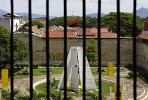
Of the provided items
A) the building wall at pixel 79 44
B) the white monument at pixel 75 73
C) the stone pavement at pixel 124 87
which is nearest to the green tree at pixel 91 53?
the building wall at pixel 79 44

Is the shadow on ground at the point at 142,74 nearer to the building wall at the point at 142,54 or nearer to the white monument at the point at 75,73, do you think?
the building wall at the point at 142,54

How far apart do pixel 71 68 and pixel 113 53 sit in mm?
10794

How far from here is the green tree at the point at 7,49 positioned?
25983 millimetres

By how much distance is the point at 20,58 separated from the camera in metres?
27.7

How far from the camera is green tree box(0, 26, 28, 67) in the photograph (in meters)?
26.0

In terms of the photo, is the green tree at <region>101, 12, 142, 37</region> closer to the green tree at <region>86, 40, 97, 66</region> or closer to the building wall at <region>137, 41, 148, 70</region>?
the building wall at <region>137, 41, 148, 70</region>

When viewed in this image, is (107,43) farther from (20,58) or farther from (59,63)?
(20,58)

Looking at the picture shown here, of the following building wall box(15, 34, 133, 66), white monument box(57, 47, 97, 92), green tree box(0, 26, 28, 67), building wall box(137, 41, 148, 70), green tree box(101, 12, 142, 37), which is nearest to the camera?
white monument box(57, 47, 97, 92)

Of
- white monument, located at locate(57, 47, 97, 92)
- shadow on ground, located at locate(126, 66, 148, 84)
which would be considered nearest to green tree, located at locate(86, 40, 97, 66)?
shadow on ground, located at locate(126, 66, 148, 84)

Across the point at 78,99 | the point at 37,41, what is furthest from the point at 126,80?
the point at 37,41

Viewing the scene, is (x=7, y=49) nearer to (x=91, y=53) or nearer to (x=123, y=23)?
(x=91, y=53)

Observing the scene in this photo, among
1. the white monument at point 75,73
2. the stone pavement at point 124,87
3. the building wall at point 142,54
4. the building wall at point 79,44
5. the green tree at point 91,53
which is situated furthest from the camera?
the building wall at point 79,44

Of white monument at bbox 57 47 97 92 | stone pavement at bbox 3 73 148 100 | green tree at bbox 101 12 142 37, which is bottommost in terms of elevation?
stone pavement at bbox 3 73 148 100

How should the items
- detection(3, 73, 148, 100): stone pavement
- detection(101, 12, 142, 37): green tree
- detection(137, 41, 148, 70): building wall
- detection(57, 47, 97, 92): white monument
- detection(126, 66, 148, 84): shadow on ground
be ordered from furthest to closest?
detection(101, 12, 142, 37): green tree < detection(137, 41, 148, 70): building wall < detection(126, 66, 148, 84): shadow on ground < detection(57, 47, 97, 92): white monument < detection(3, 73, 148, 100): stone pavement
